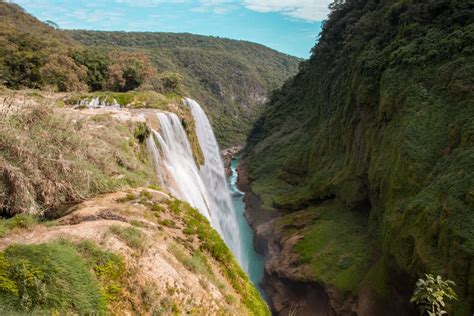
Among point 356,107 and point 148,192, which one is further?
point 356,107

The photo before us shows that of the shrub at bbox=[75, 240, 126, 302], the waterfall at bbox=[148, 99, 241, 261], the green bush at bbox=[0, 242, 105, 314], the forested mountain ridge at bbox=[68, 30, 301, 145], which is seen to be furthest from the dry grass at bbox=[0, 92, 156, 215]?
the forested mountain ridge at bbox=[68, 30, 301, 145]

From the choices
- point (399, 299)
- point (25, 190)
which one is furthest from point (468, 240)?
point (25, 190)

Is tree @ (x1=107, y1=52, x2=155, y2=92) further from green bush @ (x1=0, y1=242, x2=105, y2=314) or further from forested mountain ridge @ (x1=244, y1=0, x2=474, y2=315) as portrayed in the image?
green bush @ (x1=0, y1=242, x2=105, y2=314)

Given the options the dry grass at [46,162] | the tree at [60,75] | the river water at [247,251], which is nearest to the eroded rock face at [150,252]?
the dry grass at [46,162]

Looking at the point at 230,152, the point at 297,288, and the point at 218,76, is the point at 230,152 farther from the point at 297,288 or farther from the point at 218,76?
the point at 297,288

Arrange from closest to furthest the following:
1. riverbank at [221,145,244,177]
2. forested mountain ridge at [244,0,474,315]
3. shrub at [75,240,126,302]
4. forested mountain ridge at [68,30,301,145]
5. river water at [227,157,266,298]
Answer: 1. shrub at [75,240,126,302]
2. forested mountain ridge at [244,0,474,315]
3. river water at [227,157,266,298]
4. riverbank at [221,145,244,177]
5. forested mountain ridge at [68,30,301,145]

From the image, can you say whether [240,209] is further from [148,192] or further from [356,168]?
[148,192]

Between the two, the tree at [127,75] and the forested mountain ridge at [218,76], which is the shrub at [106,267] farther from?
the forested mountain ridge at [218,76]

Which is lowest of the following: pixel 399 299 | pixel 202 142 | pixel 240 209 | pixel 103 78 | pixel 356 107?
pixel 240 209
